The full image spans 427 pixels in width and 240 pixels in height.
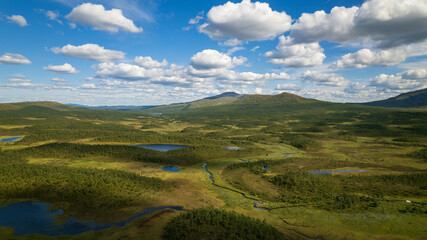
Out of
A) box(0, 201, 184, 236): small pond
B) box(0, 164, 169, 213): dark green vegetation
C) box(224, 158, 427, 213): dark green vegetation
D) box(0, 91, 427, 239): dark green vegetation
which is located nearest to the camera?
box(0, 201, 184, 236): small pond

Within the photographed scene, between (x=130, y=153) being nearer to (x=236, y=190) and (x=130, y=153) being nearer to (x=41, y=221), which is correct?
(x=41, y=221)

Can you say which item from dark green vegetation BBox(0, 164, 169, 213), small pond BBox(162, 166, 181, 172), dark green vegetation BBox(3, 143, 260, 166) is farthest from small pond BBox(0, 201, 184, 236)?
dark green vegetation BBox(3, 143, 260, 166)

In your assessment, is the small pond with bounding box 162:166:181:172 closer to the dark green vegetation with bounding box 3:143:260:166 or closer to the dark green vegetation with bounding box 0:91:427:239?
the dark green vegetation with bounding box 0:91:427:239

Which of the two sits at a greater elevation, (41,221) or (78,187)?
(78,187)

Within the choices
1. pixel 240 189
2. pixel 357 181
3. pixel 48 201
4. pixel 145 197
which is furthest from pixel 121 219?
pixel 357 181

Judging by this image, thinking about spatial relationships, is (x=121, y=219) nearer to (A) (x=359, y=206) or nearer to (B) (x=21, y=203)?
(B) (x=21, y=203)

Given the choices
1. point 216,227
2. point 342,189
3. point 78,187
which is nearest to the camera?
point 216,227

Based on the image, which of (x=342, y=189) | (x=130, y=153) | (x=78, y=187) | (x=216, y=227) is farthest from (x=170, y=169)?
(x=342, y=189)
